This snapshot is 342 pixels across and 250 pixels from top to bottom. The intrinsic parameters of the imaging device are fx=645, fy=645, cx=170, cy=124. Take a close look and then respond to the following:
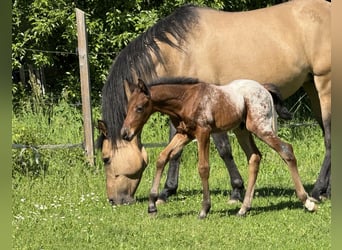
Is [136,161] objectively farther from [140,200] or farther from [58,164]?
[58,164]

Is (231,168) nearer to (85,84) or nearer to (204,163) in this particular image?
(204,163)

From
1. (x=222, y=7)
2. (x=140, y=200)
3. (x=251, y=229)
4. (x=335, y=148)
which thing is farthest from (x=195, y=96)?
(x=222, y=7)

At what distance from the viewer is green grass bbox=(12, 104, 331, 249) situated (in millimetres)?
4984

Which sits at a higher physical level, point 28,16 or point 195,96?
point 28,16

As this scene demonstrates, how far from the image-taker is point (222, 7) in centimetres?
1259

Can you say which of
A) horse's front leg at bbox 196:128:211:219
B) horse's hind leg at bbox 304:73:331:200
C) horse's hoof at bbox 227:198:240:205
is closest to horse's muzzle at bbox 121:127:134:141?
horse's front leg at bbox 196:128:211:219

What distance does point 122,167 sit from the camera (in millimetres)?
6887

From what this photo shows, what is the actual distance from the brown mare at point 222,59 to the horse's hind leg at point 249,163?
73 centimetres

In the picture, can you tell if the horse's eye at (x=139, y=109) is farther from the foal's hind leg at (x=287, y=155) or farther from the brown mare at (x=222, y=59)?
the foal's hind leg at (x=287, y=155)

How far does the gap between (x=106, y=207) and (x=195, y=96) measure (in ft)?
5.39

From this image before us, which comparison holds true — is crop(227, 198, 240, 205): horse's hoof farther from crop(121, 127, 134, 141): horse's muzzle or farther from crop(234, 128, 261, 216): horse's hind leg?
crop(121, 127, 134, 141): horse's muzzle

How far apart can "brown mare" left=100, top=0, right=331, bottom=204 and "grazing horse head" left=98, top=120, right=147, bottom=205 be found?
0.03 ft

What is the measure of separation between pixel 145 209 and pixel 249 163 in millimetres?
→ 1160

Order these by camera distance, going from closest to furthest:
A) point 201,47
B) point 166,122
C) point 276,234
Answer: point 276,234
point 201,47
point 166,122
